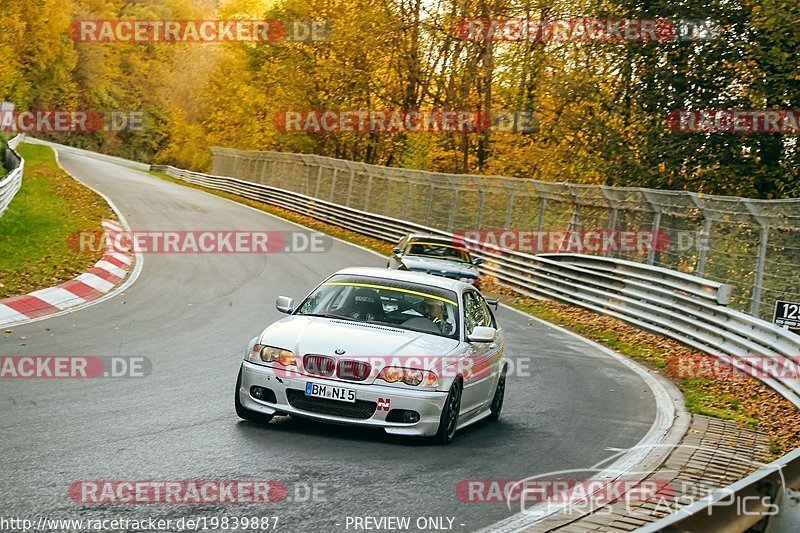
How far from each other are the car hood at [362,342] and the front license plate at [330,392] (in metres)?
0.19

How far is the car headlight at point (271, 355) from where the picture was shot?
865 cm

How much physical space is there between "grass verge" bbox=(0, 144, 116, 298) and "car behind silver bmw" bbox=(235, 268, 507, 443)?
316 inches

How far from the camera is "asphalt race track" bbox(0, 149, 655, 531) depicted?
644cm

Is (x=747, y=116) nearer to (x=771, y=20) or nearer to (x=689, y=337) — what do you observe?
(x=771, y=20)

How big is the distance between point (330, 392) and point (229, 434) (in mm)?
857

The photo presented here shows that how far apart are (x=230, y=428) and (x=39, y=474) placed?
2.29m

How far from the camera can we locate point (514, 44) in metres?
41.9

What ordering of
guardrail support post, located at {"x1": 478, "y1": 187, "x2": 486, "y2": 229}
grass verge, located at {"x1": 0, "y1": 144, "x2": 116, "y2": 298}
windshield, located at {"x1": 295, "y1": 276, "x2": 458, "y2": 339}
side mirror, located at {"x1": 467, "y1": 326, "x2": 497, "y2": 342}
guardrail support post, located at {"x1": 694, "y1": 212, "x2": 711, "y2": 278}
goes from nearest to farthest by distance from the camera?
side mirror, located at {"x1": 467, "y1": 326, "x2": 497, "y2": 342}, windshield, located at {"x1": 295, "y1": 276, "x2": 458, "y2": 339}, grass verge, located at {"x1": 0, "y1": 144, "x2": 116, "y2": 298}, guardrail support post, located at {"x1": 694, "y1": 212, "x2": 711, "y2": 278}, guardrail support post, located at {"x1": 478, "y1": 187, "x2": 486, "y2": 229}

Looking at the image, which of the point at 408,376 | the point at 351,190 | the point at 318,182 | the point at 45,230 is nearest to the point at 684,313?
the point at 408,376

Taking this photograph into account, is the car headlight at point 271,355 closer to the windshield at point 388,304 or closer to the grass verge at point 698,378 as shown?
the windshield at point 388,304

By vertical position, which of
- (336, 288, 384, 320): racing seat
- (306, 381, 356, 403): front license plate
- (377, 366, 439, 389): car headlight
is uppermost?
(336, 288, 384, 320): racing seat

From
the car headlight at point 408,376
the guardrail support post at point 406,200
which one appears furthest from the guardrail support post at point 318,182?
the car headlight at point 408,376

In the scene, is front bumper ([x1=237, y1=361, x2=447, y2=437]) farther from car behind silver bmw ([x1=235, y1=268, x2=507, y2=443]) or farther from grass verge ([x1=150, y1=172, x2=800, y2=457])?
grass verge ([x1=150, y1=172, x2=800, y2=457])

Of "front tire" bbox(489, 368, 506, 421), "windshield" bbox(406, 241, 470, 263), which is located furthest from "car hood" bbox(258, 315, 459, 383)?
"windshield" bbox(406, 241, 470, 263)
